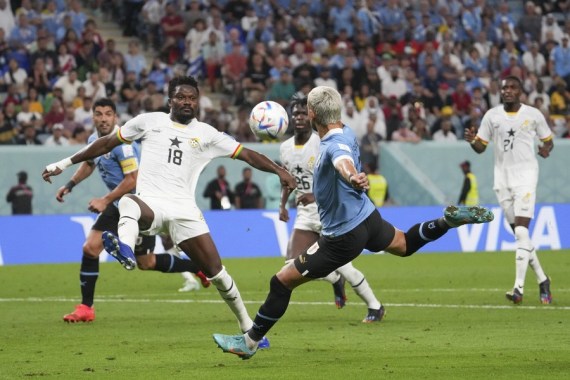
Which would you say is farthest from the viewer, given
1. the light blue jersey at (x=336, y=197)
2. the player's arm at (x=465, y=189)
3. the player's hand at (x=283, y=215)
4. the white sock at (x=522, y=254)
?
the player's arm at (x=465, y=189)

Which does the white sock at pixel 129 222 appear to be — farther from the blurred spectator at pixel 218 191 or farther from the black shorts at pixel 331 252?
the blurred spectator at pixel 218 191

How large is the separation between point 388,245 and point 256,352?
153 centimetres

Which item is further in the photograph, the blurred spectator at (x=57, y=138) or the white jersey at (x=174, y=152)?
the blurred spectator at (x=57, y=138)

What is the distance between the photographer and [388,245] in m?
9.85

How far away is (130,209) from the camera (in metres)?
10.6

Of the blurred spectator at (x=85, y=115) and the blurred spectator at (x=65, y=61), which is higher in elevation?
the blurred spectator at (x=65, y=61)

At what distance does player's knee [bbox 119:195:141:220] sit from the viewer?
1061 centimetres

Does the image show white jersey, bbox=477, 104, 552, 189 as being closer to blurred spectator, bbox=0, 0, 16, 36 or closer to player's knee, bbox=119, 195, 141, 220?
player's knee, bbox=119, 195, 141, 220

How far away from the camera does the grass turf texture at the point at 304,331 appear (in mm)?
9219

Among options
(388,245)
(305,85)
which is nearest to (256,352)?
(388,245)

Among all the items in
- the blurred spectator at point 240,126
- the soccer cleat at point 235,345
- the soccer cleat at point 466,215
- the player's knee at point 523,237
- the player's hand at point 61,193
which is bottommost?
the blurred spectator at point 240,126

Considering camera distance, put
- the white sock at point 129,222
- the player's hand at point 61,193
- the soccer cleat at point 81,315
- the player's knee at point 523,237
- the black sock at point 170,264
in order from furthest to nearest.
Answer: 1. the player's knee at point 523,237
2. the black sock at point 170,264
3. the soccer cleat at point 81,315
4. the player's hand at point 61,193
5. the white sock at point 129,222

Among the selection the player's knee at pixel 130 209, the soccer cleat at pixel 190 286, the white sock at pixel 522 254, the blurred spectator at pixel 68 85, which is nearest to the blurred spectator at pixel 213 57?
the blurred spectator at pixel 68 85

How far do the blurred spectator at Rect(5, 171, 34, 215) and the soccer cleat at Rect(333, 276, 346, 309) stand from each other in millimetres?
12198
